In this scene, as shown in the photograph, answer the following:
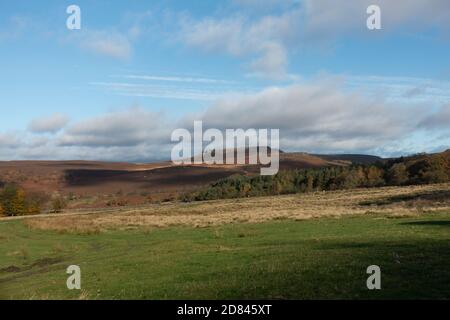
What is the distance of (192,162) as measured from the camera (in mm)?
193875

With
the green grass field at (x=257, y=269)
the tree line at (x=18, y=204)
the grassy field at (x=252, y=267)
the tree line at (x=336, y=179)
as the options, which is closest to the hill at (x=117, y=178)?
the tree line at (x=336, y=179)

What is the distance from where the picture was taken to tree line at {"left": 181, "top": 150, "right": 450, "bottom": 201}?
129000mm

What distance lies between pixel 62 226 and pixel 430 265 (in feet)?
149

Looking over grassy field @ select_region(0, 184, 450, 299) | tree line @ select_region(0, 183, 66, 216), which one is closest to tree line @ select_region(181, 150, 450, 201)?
tree line @ select_region(0, 183, 66, 216)

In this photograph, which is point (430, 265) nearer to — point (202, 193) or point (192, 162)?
point (202, 193)

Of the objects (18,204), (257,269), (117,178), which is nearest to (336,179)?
(117,178)

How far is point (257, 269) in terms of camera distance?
1873cm

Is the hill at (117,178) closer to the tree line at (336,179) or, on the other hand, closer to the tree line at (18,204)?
the tree line at (336,179)

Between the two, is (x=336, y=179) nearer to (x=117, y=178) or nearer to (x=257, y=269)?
(x=117, y=178)

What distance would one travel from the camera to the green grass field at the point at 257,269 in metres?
14.3

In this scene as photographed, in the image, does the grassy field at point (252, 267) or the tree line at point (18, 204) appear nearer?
the grassy field at point (252, 267)

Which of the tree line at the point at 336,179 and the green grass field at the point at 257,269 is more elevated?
the tree line at the point at 336,179

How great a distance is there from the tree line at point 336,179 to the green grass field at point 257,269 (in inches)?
3844

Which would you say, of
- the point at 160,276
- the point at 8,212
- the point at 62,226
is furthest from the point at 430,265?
the point at 8,212
